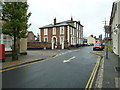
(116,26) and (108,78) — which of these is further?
(116,26)

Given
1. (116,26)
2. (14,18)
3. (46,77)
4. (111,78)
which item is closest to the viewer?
(111,78)

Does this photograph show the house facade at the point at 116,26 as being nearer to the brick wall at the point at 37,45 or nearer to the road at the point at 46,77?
the road at the point at 46,77

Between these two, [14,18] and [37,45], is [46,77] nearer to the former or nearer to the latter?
[14,18]

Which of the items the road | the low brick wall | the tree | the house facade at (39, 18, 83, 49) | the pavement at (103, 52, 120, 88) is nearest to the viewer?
the pavement at (103, 52, 120, 88)

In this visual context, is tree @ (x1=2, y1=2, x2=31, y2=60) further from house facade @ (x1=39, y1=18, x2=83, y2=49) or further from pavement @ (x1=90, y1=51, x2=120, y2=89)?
house facade @ (x1=39, y1=18, x2=83, y2=49)

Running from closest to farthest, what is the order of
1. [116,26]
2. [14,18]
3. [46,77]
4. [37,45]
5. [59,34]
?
[46,77]
[14,18]
[116,26]
[37,45]
[59,34]

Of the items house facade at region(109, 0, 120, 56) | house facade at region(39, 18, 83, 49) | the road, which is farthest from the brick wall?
the road

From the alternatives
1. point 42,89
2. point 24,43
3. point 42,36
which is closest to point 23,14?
point 24,43

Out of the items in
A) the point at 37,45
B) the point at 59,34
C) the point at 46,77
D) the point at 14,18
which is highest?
the point at 59,34

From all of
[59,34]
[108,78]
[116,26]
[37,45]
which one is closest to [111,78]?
[108,78]

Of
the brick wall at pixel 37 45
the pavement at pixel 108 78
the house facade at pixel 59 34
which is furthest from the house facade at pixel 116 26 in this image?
the house facade at pixel 59 34

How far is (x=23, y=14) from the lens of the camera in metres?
12.6

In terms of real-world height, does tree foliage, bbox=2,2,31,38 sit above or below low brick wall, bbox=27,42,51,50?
above

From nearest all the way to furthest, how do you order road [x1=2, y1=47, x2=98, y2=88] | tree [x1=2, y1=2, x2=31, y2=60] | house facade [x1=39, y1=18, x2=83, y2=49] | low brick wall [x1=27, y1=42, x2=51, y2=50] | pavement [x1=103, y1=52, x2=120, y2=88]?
1. pavement [x1=103, y1=52, x2=120, y2=88]
2. road [x1=2, y1=47, x2=98, y2=88]
3. tree [x1=2, y1=2, x2=31, y2=60]
4. low brick wall [x1=27, y1=42, x2=51, y2=50]
5. house facade [x1=39, y1=18, x2=83, y2=49]
